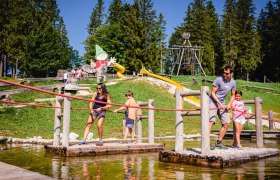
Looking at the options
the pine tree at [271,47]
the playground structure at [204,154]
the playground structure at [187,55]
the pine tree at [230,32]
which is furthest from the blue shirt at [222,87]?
the pine tree at [271,47]

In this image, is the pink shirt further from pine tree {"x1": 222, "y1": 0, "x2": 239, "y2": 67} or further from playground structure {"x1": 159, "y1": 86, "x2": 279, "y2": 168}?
pine tree {"x1": 222, "y1": 0, "x2": 239, "y2": 67}

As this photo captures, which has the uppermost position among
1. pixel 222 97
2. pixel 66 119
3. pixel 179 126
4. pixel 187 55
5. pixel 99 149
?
pixel 187 55

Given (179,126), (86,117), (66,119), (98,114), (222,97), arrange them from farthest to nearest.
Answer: (86,117), (98,114), (66,119), (222,97), (179,126)

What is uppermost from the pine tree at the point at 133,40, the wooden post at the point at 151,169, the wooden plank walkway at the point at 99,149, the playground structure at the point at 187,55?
the pine tree at the point at 133,40

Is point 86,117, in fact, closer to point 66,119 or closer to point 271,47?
point 66,119

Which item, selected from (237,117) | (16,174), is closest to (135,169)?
(16,174)

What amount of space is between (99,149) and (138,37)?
164ft

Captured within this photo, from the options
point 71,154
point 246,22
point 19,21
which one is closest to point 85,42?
point 19,21

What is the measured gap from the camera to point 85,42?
69.3 meters

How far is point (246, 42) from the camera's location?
62719 mm

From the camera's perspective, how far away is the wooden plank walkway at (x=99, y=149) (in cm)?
838

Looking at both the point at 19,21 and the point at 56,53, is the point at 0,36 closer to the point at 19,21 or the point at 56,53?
the point at 19,21

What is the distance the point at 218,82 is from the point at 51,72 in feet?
181

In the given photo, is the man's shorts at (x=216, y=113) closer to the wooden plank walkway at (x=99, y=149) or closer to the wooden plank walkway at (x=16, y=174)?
the wooden plank walkway at (x=99, y=149)
